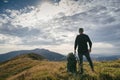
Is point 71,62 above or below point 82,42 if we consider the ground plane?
below

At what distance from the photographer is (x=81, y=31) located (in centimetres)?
1709

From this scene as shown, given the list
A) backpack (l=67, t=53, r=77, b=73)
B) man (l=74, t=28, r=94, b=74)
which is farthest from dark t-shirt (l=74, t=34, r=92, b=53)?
backpack (l=67, t=53, r=77, b=73)

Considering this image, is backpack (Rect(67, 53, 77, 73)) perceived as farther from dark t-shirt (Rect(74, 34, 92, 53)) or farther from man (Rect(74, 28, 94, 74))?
dark t-shirt (Rect(74, 34, 92, 53))

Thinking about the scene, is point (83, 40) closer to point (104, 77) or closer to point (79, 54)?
point (79, 54)

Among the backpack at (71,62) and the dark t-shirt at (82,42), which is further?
the backpack at (71,62)

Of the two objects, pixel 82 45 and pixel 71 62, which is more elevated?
pixel 82 45

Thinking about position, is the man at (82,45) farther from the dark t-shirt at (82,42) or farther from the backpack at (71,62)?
the backpack at (71,62)

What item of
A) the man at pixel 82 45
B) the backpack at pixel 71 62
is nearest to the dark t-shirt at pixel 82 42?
the man at pixel 82 45

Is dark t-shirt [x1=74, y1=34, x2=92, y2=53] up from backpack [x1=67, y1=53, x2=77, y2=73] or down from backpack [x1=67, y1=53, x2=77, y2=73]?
up

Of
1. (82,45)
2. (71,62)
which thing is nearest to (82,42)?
(82,45)

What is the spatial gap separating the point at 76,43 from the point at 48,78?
12.5 ft

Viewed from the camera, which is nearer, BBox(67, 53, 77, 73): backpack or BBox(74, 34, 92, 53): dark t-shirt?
BBox(74, 34, 92, 53): dark t-shirt

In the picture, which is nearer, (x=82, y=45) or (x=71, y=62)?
(x=82, y=45)

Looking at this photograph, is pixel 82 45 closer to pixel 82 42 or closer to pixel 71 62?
pixel 82 42
